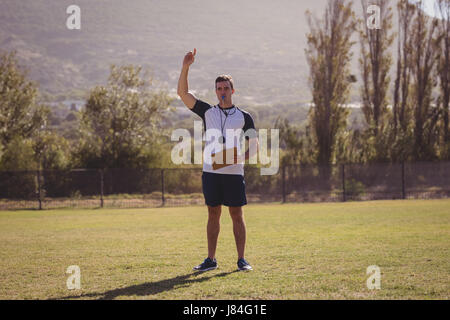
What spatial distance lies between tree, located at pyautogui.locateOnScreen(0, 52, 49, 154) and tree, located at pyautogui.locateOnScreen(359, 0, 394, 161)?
2220cm

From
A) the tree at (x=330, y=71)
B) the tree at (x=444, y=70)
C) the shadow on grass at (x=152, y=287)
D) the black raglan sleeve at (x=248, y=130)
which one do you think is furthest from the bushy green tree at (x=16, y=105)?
the shadow on grass at (x=152, y=287)

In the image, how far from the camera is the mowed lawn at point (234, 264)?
447 centimetres

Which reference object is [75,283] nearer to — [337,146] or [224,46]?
[337,146]

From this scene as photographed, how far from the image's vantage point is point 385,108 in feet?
108

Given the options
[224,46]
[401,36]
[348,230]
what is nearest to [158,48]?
[224,46]

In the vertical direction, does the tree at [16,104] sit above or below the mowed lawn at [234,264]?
above

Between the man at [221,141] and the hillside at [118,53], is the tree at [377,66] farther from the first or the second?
the hillside at [118,53]

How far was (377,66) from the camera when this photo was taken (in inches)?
1282


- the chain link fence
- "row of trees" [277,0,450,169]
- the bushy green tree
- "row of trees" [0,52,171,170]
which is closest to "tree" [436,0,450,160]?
"row of trees" [277,0,450,169]

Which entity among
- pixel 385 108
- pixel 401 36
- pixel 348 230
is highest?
pixel 401 36

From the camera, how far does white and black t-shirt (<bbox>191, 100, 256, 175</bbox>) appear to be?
550 centimetres

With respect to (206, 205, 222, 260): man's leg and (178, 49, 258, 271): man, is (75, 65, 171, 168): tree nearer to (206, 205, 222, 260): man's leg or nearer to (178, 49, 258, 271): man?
(206, 205, 222, 260): man's leg
